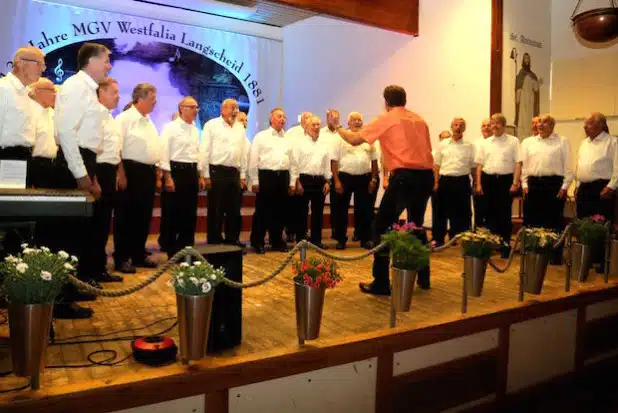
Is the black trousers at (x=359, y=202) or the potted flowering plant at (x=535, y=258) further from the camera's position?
the black trousers at (x=359, y=202)

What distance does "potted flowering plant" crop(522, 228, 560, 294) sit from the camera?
391 centimetres

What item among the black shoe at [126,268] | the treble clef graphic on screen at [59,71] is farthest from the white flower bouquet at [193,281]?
the treble clef graphic on screen at [59,71]

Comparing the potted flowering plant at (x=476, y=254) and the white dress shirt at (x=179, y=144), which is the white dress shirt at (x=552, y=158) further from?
the white dress shirt at (x=179, y=144)

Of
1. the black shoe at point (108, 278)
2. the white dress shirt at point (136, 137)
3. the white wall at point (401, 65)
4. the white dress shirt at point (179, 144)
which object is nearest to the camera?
the black shoe at point (108, 278)

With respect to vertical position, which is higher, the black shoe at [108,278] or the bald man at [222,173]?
the bald man at [222,173]

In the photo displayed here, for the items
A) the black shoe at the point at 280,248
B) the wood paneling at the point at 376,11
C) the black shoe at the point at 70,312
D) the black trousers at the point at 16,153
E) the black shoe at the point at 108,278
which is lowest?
the black shoe at the point at 70,312

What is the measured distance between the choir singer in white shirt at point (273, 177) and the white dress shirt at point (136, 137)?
5.04ft

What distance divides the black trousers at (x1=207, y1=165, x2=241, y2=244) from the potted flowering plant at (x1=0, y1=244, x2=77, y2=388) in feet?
11.5

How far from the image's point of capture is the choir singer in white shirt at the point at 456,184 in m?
6.03

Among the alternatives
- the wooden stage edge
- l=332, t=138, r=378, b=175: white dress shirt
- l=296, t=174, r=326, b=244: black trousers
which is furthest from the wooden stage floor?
l=332, t=138, r=378, b=175: white dress shirt

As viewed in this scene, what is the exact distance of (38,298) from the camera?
6.51 ft

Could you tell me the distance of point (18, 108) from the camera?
3.18 meters

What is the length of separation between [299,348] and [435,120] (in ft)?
20.2

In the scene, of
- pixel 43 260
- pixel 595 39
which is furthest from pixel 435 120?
pixel 43 260
